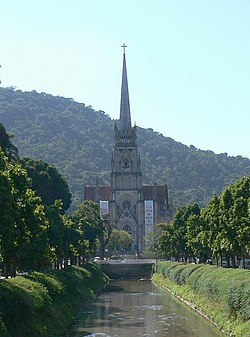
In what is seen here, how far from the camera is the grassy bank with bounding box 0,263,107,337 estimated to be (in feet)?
97.6

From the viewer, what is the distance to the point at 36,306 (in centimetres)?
3409

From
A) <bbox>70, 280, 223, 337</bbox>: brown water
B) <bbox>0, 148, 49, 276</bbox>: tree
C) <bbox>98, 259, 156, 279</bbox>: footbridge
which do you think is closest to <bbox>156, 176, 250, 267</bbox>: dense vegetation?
<bbox>70, 280, 223, 337</bbox>: brown water

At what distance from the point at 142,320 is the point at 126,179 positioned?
412 ft

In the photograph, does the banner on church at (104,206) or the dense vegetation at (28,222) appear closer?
the dense vegetation at (28,222)

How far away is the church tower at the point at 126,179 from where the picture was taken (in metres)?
170

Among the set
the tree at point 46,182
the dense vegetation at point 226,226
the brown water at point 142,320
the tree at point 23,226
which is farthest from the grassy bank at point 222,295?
the tree at point 46,182

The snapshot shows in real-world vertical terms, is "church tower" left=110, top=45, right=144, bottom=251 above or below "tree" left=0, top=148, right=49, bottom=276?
above

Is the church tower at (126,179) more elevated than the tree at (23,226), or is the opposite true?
the church tower at (126,179)

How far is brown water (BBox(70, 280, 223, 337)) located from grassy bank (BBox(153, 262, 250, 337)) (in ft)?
2.75

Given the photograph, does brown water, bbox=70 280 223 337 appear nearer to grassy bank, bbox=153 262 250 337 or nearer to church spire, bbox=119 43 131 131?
grassy bank, bbox=153 262 250 337

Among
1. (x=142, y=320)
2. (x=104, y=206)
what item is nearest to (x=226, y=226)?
(x=142, y=320)

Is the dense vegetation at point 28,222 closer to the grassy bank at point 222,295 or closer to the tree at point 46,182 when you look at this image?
the tree at point 46,182

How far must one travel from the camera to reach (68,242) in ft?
219

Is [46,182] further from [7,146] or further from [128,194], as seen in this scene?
[128,194]
